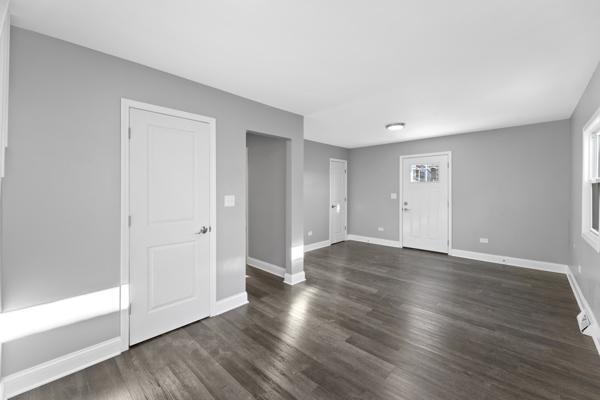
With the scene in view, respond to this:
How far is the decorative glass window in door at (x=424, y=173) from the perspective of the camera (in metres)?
5.52

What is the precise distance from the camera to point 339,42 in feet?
6.51

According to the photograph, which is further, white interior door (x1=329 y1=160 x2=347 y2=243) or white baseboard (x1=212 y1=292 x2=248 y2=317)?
white interior door (x1=329 y1=160 x2=347 y2=243)

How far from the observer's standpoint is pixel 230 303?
2982 millimetres

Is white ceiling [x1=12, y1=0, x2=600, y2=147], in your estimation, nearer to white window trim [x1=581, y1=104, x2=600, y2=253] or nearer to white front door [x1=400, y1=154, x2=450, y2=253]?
white window trim [x1=581, y1=104, x2=600, y2=253]

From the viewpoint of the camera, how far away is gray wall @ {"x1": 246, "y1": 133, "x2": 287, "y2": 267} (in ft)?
13.1

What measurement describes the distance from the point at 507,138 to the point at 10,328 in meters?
6.70

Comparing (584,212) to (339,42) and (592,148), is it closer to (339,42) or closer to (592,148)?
(592,148)

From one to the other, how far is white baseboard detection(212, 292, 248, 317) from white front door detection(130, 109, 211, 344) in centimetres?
13

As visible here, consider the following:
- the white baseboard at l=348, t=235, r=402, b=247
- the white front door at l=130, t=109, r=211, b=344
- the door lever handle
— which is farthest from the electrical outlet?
the white baseboard at l=348, t=235, r=402, b=247

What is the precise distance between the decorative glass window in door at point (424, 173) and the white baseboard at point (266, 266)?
12.3ft

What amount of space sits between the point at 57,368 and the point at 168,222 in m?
1.30

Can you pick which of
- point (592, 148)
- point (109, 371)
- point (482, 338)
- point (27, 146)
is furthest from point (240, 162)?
point (592, 148)

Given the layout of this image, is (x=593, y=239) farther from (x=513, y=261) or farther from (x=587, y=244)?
(x=513, y=261)

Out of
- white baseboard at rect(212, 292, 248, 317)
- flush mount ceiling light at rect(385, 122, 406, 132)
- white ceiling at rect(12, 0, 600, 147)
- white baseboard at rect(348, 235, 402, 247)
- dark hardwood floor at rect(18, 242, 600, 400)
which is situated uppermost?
flush mount ceiling light at rect(385, 122, 406, 132)
